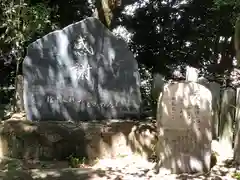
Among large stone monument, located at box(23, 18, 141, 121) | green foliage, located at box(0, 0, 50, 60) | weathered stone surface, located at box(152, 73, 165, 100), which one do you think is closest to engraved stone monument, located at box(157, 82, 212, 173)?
large stone monument, located at box(23, 18, 141, 121)

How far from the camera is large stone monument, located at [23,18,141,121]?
6.09m

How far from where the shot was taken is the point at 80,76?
619cm

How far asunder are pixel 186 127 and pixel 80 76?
2083mm

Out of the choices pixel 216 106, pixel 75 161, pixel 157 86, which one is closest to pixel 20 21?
pixel 157 86

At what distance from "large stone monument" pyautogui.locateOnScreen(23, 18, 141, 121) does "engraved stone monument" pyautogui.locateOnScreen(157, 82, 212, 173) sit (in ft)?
4.28

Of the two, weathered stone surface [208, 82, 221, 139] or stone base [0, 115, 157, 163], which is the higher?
weathered stone surface [208, 82, 221, 139]

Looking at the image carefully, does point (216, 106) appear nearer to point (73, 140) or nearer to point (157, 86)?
point (157, 86)

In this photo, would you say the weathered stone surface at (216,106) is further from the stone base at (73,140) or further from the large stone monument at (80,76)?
the large stone monument at (80,76)

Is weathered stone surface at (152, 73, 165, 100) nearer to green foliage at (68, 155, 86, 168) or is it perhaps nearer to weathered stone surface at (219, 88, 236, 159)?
weathered stone surface at (219, 88, 236, 159)

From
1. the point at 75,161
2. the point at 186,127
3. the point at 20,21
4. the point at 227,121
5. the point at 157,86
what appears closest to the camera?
the point at 186,127

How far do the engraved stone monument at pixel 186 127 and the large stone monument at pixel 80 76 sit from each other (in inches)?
51.3

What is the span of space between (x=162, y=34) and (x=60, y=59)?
5920 mm

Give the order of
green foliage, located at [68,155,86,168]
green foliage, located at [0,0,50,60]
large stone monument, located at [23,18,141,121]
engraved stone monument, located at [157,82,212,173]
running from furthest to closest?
1. green foliage, located at [0,0,50,60]
2. large stone monument, located at [23,18,141,121]
3. green foliage, located at [68,155,86,168]
4. engraved stone monument, located at [157,82,212,173]

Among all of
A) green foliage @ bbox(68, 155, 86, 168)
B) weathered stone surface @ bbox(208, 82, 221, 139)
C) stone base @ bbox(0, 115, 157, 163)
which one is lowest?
green foliage @ bbox(68, 155, 86, 168)
